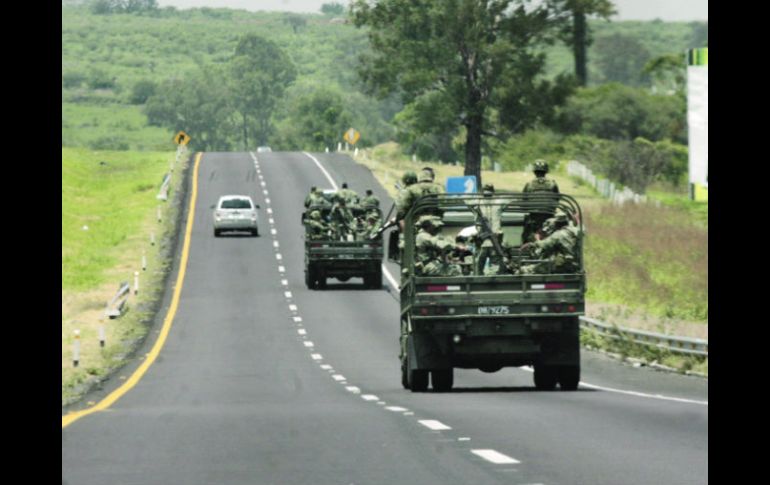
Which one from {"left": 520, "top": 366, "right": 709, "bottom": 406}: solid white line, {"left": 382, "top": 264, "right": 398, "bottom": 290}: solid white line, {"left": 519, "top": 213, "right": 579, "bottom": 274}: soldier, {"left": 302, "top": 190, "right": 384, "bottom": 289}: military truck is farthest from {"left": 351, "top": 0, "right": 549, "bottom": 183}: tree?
{"left": 519, "top": 213, "right": 579, "bottom": 274}: soldier

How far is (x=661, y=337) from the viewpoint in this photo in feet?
93.8

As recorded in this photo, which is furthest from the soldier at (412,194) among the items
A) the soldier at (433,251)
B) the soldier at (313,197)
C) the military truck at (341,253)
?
the soldier at (313,197)

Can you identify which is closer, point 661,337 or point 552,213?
point 552,213

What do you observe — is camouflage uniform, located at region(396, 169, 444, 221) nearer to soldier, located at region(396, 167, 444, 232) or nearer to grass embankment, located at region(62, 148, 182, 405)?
soldier, located at region(396, 167, 444, 232)

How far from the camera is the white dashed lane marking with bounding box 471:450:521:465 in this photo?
12.6m

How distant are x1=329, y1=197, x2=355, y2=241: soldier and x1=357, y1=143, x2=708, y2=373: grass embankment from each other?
23.9 ft

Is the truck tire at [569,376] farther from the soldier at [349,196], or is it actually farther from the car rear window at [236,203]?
the car rear window at [236,203]

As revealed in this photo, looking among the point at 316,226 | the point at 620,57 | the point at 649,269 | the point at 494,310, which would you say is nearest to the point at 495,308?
the point at 494,310

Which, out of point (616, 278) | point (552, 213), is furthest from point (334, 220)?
point (552, 213)
